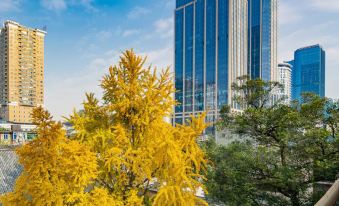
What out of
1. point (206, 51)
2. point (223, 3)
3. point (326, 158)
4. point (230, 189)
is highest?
point (223, 3)

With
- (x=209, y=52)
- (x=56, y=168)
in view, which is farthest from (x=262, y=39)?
(x=56, y=168)

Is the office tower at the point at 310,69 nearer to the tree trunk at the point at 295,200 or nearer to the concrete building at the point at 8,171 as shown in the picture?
the tree trunk at the point at 295,200

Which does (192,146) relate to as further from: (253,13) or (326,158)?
(253,13)

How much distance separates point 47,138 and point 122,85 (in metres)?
2.24

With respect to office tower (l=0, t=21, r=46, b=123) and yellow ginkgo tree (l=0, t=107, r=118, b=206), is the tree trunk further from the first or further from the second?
office tower (l=0, t=21, r=46, b=123)

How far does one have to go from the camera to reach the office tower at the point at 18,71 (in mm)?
86188

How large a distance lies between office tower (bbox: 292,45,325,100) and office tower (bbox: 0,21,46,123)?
156645mm

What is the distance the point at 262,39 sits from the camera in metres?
98.9

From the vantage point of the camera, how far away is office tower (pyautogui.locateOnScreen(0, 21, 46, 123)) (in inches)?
3393

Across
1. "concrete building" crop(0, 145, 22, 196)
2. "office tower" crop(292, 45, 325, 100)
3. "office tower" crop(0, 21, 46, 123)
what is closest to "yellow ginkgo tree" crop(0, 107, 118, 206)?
"concrete building" crop(0, 145, 22, 196)

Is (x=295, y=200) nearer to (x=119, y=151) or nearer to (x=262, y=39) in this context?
(x=119, y=151)

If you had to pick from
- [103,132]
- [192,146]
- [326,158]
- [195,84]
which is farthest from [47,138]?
[195,84]

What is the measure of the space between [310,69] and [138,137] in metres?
191

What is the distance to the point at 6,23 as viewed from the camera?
3391 inches
